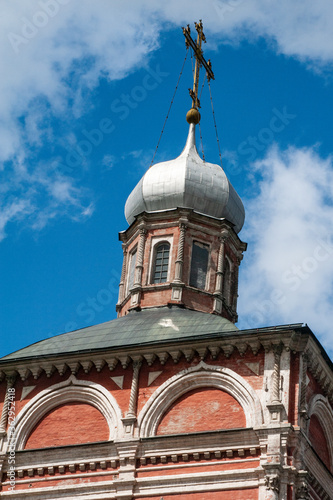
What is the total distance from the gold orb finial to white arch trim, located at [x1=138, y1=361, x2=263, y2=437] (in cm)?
1288

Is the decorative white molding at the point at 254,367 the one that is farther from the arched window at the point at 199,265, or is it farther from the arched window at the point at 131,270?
the arched window at the point at 131,270

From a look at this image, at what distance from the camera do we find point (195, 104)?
42.9 meters

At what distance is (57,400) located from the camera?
33062 mm

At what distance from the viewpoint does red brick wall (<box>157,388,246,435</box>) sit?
1221 inches

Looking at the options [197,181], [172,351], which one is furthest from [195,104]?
[172,351]

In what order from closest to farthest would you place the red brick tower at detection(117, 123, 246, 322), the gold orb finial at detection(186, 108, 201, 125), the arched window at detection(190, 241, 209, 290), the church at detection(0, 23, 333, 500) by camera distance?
the church at detection(0, 23, 333, 500), the red brick tower at detection(117, 123, 246, 322), the arched window at detection(190, 241, 209, 290), the gold orb finial at detection(186, 108, 201, 125)

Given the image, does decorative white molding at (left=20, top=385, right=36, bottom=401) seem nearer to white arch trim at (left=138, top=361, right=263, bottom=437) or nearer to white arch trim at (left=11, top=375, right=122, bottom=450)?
white arch trim at (left=11, top=375, right=122, bottom=450)

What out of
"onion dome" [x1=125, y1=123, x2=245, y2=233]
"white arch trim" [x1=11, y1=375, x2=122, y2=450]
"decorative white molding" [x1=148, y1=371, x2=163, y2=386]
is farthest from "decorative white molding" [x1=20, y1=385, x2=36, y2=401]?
"onion dome" [x1=125, y1=123, x2=245, y2=233]

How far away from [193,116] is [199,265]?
6.74m

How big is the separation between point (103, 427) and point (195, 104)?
49.3 feet

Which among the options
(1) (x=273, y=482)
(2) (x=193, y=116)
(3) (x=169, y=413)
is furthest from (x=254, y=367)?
(2) (x=193, y=116)

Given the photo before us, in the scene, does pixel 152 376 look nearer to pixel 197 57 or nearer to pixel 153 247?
pixel 153 247

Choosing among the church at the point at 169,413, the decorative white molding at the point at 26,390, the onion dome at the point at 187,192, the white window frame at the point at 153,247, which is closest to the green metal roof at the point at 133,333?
the church at the point at 169,413

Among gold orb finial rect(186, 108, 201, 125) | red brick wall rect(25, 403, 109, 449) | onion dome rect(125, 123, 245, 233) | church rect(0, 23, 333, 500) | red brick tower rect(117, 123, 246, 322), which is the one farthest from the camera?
gold orb finial rect(186, 108, 201, 125)
